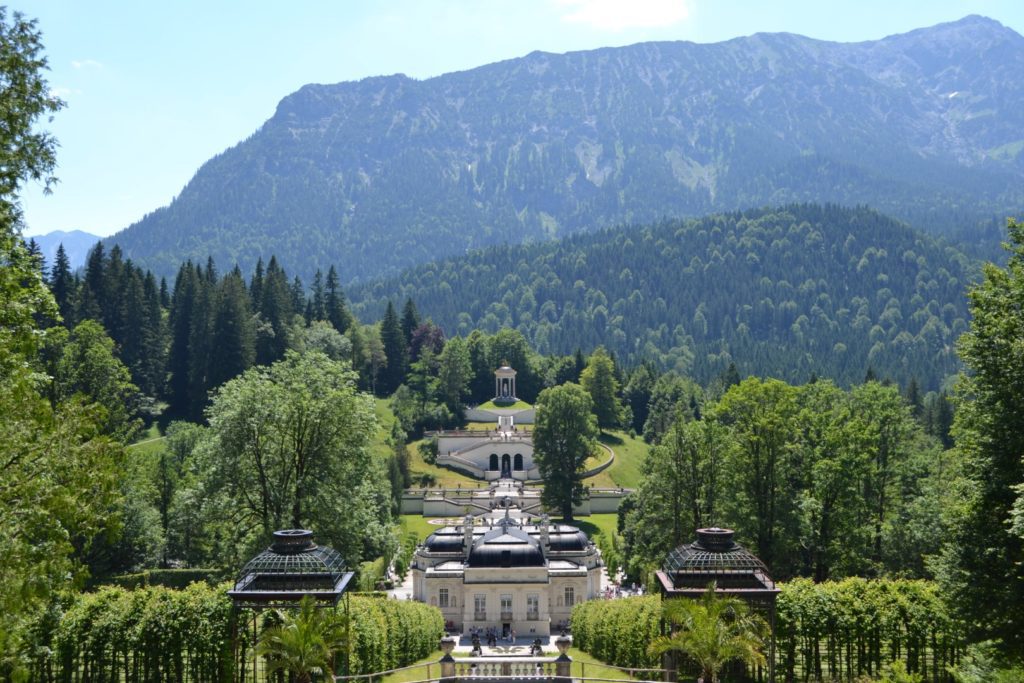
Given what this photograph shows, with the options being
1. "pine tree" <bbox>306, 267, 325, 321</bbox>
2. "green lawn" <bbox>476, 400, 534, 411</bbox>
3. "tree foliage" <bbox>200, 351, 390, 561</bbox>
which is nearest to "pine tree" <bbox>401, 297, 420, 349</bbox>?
"pine tree" <bbox>306, 267, 325, 321</bbox>

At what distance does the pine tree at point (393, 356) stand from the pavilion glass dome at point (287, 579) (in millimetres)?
110673

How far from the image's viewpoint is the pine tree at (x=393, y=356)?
14125 centimetres

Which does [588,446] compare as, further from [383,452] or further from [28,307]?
[28,307]

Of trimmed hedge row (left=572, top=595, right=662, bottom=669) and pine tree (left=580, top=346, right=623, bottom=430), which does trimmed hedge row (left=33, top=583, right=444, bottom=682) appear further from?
pine tree (left=580, top=346, right=623, bottom=430)

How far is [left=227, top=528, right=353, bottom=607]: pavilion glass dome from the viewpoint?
1147 inches

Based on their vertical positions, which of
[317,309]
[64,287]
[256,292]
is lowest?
[317,309]

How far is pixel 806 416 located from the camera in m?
55.3

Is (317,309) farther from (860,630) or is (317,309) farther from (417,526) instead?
(860,630)

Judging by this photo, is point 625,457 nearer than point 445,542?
No

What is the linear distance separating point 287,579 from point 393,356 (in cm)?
11420

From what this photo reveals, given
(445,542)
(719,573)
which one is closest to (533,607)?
(445,542)

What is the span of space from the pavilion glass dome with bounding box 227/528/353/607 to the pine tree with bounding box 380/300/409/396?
11067 centimetres

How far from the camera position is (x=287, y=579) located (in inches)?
1164

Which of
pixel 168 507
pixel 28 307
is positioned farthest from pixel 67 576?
pixel 168 507
